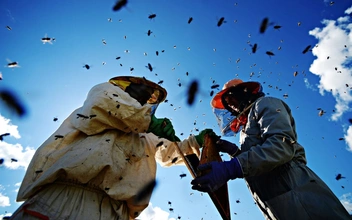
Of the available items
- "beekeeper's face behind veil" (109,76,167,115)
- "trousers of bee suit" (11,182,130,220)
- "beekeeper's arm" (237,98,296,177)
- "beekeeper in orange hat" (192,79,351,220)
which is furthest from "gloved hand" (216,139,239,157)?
"trousers of bee suit" (11,182,130,220)

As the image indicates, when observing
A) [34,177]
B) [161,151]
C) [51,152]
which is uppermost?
[161,151]

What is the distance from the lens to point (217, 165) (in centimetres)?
326

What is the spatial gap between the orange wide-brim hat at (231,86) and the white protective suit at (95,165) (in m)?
2.25

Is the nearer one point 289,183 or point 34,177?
point 289,183

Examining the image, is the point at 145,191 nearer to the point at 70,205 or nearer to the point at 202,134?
the point at 70,205

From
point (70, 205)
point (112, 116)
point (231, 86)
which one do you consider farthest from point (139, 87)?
point (70, 205)

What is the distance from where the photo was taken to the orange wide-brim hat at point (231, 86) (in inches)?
204

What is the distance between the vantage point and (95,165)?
10.6 feet

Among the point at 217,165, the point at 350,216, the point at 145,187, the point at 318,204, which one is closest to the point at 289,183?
the point at 318,204

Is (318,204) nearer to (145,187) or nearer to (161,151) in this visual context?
(145,187)

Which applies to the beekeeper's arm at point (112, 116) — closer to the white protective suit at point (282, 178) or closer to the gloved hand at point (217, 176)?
the gloved hand at point (217, 176)

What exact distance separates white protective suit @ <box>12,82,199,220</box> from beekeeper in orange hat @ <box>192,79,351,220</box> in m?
1.07

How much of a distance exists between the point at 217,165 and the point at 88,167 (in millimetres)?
1719

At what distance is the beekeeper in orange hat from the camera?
9.66ft
